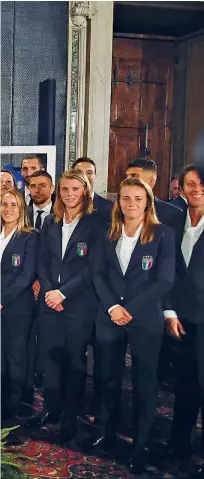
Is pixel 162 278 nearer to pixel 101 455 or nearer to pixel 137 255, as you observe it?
pixel 137 255

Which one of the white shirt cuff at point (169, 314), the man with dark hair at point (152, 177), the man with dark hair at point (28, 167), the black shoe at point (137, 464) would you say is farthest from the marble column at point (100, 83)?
the black shoe at point (137, 464)

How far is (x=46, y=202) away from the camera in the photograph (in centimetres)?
446

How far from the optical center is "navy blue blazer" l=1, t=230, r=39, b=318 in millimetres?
4301

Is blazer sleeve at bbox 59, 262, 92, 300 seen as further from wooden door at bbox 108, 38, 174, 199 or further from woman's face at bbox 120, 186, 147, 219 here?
wooden door at bbox 108, 38, 174, 199

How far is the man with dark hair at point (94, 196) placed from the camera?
13.8 feet

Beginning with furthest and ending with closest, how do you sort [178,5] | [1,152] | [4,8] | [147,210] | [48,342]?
[178,5]
[4,8]
[1,152]
[48,342]
[147,210]

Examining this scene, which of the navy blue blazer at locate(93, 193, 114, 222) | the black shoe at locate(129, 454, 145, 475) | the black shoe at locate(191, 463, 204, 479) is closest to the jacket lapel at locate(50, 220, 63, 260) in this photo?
the navy blue blazer at locate(93, 193, 114, 222)

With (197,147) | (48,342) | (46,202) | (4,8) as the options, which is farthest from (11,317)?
(4,8)

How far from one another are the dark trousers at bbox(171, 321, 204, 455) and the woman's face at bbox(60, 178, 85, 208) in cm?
82

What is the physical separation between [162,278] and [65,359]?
709 millimetres

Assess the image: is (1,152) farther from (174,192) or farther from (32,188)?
(174,192)

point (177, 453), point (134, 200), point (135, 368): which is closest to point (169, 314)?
point (135, 368)

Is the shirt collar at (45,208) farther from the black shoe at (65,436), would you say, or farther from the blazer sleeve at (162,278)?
the black shoe at (65,436)

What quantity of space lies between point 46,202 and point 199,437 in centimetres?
147
